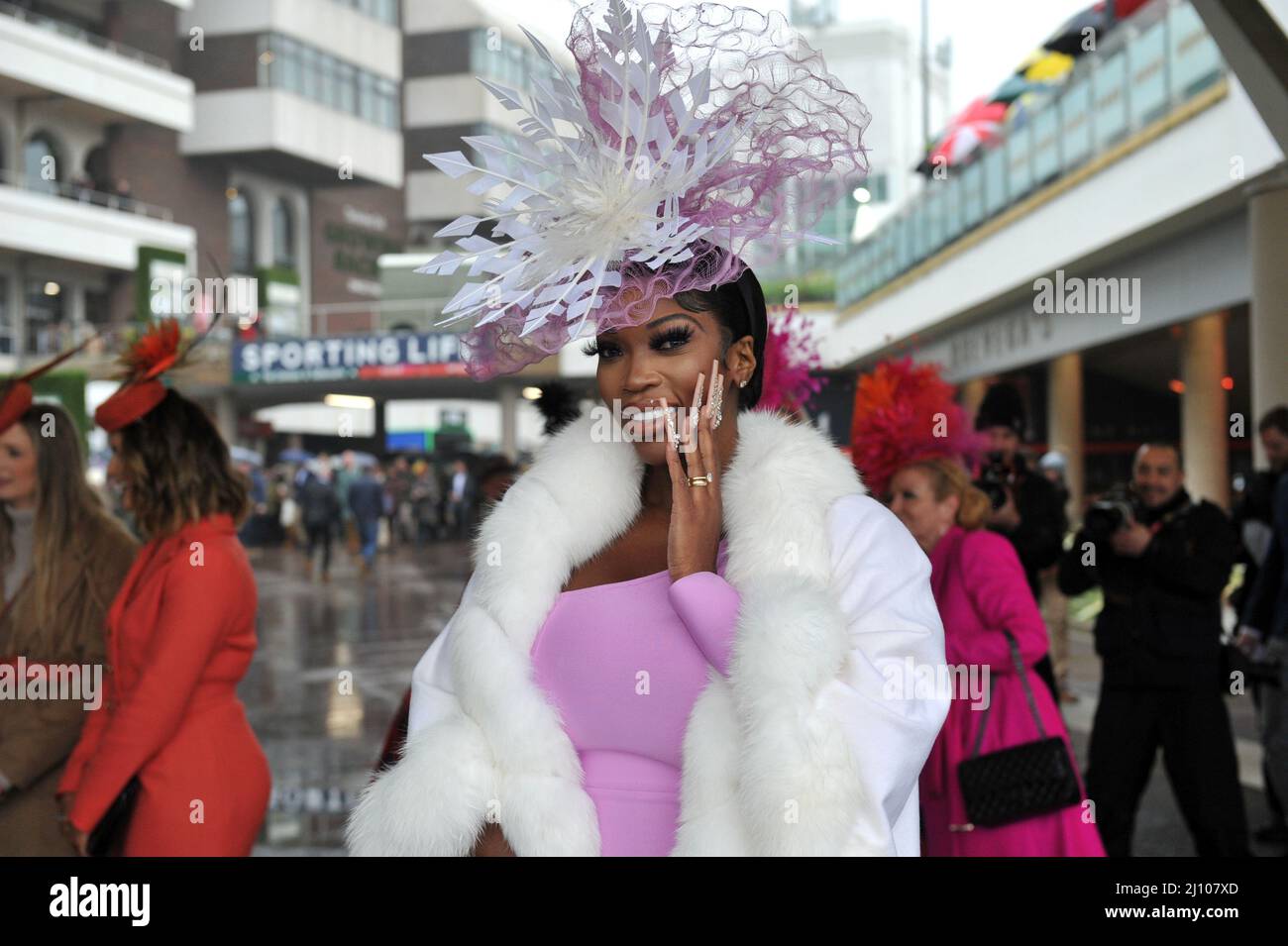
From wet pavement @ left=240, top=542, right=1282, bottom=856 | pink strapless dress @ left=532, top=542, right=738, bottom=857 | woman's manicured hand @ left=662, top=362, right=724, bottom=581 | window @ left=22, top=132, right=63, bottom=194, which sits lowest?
wet pavement @ left=240, top=542, right=1282, bottom=856

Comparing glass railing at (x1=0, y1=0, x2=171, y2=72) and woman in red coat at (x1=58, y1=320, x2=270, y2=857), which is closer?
woman in red coat at (x1=58, y1=320, x2=270, y2=857)

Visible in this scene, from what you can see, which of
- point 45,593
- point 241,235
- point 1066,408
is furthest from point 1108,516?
point 241,235

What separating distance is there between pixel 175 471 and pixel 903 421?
2401 millimetres

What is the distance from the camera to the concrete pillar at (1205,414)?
55.7ft

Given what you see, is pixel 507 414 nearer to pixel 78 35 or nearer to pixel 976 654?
pixel 78 35

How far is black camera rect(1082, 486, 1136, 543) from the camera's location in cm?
507

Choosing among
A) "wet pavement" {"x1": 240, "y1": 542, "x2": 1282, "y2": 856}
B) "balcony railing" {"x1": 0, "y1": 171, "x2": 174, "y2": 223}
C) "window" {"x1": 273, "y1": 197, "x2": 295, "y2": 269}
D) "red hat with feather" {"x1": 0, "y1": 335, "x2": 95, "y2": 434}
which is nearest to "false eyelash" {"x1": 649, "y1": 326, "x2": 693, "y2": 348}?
"red hat with feather" {"x1": 0, "y1": 335, "x2": 95, "y2": 434}

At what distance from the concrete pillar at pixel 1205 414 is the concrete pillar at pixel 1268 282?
7127 millimetres

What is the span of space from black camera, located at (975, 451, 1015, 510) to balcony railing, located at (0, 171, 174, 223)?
1359 inches

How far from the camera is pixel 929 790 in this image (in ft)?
13.5

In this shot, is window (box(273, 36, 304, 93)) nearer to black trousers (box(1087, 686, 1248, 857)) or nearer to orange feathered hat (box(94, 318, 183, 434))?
orange feathered hat (box(94, 318, 183, 434))

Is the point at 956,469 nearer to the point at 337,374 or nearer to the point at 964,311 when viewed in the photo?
the point at 964,311
